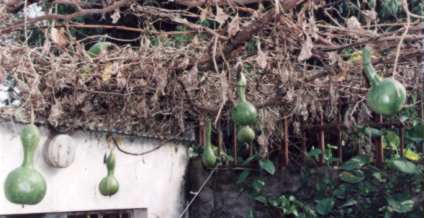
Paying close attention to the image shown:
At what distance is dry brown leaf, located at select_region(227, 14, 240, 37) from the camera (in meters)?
2.77

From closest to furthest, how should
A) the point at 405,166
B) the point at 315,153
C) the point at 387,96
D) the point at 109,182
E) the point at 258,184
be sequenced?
the point at 387,96, the point at 109,182, the point at 405,166, the point at 315,153, the point at 258,184

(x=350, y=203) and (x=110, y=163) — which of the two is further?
(x=350, y=203)

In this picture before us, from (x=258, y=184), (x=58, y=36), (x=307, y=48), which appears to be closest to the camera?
(x=307, y=48)

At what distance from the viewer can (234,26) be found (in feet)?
9.12

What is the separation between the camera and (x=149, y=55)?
3537mm

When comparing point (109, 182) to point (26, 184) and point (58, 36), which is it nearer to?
point (58, 36)

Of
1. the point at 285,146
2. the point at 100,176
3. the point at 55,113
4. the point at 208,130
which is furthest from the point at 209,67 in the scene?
the point at 285,146

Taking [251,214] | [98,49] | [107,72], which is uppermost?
[98,49]

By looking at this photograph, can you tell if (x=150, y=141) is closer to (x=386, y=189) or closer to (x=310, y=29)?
(x=386, y=189)

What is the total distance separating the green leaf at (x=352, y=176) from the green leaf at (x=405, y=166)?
0.87ft

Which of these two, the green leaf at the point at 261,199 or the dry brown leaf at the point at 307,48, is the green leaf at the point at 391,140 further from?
the dry brown leaf at the point at 307,48

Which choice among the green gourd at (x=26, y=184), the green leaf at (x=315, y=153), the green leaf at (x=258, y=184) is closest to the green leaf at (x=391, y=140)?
the green leaf at (x=315, y=153)

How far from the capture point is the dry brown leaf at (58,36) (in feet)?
10.5

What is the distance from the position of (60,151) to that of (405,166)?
235cm
